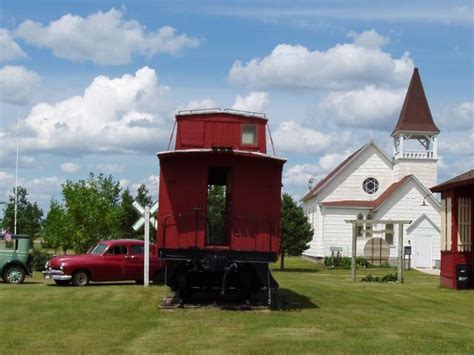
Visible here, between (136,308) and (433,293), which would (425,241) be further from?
(136,308)

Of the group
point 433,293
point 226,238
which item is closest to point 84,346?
point 226,238

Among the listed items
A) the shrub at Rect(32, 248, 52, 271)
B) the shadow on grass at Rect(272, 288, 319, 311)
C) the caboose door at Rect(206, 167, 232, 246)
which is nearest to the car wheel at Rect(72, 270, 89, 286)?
the caboose door at Rect(206, 167, 232, 246)

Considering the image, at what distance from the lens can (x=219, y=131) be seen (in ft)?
65.7

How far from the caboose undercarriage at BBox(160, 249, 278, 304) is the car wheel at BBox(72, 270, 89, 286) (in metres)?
8.21

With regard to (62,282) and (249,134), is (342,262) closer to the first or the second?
(62,282)

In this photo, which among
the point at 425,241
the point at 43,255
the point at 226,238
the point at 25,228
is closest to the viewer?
the point at 226,238

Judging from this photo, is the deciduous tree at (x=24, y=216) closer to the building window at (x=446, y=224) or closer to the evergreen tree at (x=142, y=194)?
the evergreen tree at (x=142, y=194)

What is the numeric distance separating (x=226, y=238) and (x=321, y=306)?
9.31ft

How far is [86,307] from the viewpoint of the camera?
742 inches

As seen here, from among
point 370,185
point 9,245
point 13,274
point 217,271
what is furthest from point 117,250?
point 370,185

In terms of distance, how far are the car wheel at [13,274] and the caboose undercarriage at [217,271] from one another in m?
11.2

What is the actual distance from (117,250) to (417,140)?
38685mm

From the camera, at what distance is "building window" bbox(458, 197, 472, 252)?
92.5 ft

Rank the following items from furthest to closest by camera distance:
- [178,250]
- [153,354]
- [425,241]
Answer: [425,241]
[178,250]
[153,354]
